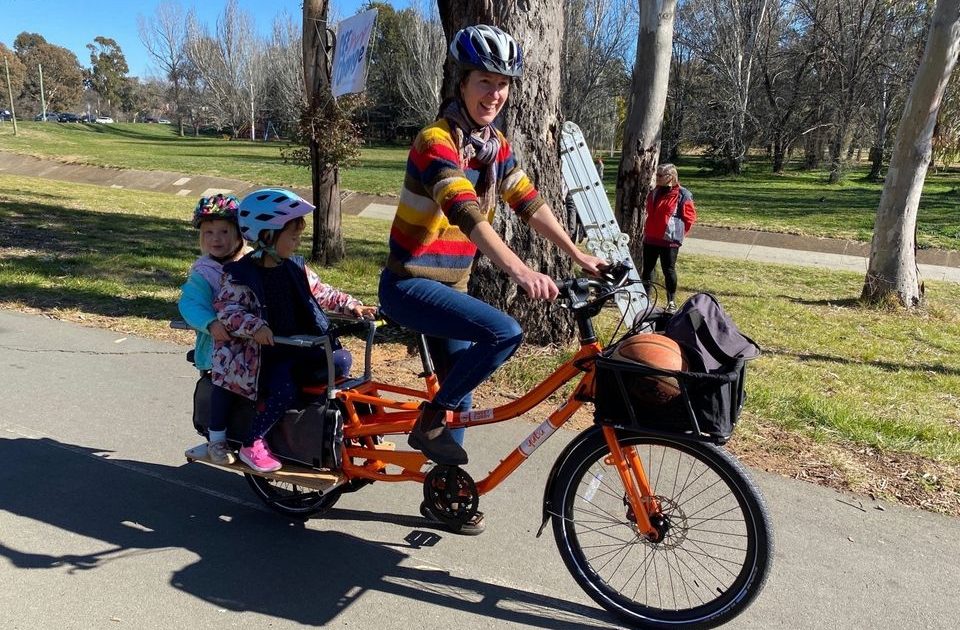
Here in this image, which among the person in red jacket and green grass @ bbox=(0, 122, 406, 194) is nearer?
the person in red jacket

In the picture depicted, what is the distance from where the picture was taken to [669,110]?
141 ft

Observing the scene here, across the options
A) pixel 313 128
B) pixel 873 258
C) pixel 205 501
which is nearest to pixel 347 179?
pixel 313 128

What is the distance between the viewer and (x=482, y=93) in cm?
279

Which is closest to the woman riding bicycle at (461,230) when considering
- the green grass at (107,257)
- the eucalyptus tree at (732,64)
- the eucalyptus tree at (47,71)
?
the green grass at (107,257)

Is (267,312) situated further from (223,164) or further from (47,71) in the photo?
(47,71)

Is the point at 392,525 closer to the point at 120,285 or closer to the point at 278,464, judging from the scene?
the point at 278,464

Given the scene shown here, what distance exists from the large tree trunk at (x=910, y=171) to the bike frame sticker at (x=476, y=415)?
26.5 feet

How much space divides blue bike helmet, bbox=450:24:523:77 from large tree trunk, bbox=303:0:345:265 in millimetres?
7095

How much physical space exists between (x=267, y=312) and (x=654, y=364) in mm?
1816

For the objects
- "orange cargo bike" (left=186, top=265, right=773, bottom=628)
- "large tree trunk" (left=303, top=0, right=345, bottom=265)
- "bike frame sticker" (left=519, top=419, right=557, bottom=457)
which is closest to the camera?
"orange cargo bike" (left=186, top=265, right=773, bottom=628)

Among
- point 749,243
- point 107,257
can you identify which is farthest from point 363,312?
point 749,243

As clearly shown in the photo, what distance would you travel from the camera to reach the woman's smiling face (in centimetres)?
277

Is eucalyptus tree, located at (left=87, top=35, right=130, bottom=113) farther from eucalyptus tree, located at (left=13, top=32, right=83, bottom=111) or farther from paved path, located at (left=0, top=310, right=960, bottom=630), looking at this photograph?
paved path, located at (left=0, top=310, right=960, bottom=630)

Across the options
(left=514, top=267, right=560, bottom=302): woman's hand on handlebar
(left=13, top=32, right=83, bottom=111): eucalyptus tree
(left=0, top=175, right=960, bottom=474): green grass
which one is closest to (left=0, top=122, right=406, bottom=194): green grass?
(left=0, top=175, right=960, bottom=474): green grass
